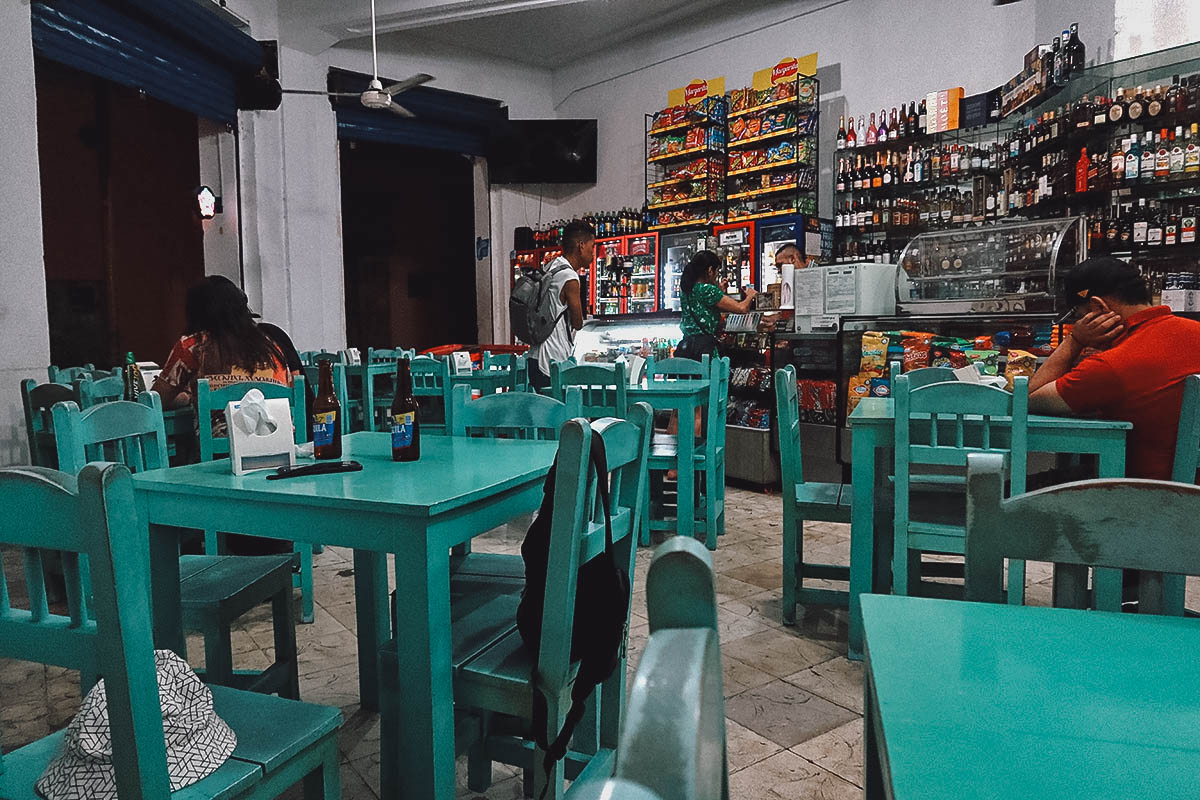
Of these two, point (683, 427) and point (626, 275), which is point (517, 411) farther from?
point (626, 275)

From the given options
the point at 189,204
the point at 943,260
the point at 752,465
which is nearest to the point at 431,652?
the point at 752,465

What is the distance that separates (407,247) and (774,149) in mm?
6547

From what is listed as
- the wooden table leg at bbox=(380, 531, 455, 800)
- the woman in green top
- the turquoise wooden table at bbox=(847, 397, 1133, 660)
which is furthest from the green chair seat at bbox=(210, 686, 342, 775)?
the woman in green top

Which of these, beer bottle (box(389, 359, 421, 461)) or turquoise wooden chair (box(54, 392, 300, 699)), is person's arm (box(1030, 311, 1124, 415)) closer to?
beer bottle (box(389, 359, 421, 461))

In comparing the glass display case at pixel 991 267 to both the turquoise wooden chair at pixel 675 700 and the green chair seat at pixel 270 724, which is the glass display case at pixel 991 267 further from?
the turquoise wooden chair at pixel 675 700

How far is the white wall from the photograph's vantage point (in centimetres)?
470

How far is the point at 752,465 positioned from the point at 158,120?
7270 millimetres

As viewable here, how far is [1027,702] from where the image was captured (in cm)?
68

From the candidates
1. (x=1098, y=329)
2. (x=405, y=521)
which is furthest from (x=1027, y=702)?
(x=1098, y=329)

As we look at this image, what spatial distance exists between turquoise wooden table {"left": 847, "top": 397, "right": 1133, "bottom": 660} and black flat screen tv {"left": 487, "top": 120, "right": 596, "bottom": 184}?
7.80 m

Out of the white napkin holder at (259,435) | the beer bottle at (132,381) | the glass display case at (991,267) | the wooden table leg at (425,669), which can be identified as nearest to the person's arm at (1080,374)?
the glass display case at (991,267)

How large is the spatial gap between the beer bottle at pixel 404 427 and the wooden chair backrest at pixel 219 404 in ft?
2.65

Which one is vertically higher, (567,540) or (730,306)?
(730,306)

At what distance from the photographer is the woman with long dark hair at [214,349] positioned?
3342 millimetres
